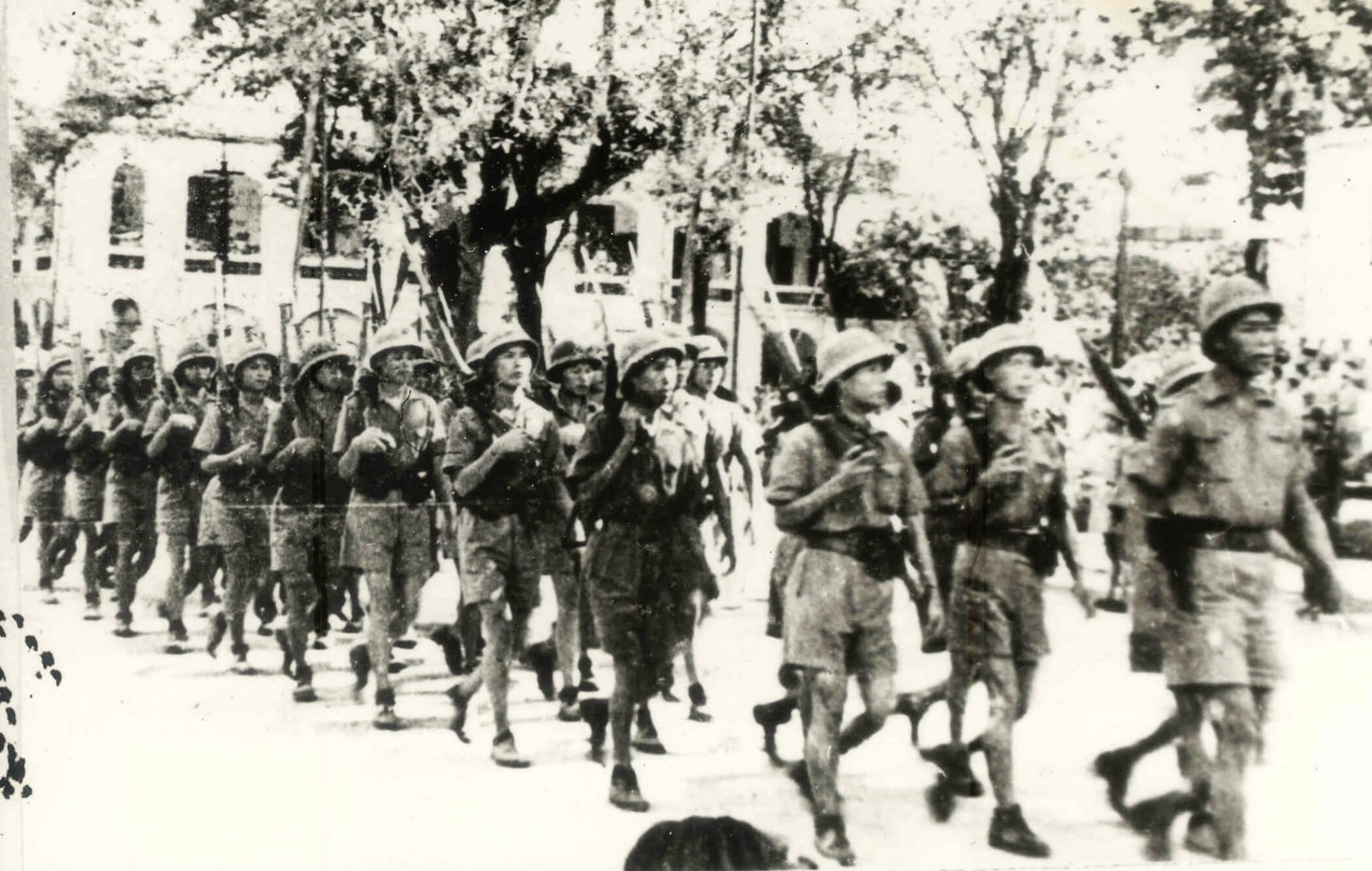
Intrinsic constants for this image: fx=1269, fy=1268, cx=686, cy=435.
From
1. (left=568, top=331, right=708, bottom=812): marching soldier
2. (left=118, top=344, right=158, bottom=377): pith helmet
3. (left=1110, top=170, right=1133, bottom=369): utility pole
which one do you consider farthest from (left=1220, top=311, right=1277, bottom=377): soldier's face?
(left=118, top=344, right=158, bottom=377): pith helmet

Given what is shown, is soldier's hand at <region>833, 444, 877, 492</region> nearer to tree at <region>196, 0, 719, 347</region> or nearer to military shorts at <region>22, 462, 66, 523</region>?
tree at <region>196, 0, 719, 347</region>

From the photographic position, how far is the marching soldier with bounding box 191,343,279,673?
4.32 m

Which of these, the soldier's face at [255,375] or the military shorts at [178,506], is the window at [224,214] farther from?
the military shorts at [178,506]

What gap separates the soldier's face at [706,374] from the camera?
443cm

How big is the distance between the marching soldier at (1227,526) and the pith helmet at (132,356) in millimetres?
3430

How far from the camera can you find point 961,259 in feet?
15.1

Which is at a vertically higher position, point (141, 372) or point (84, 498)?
point (141, 372)

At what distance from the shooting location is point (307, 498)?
4.34 metres

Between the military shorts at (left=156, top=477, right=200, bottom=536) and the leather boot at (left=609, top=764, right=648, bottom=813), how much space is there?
5.46ft

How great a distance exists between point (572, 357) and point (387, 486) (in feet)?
2.53

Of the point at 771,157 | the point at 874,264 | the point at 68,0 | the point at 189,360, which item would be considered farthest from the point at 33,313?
the point at 874,264

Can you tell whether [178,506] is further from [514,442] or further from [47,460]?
[514,442]

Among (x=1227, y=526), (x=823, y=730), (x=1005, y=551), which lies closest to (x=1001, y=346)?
(x=1005, y=551)

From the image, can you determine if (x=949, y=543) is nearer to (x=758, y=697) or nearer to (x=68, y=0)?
A: (x=758, y=697)
